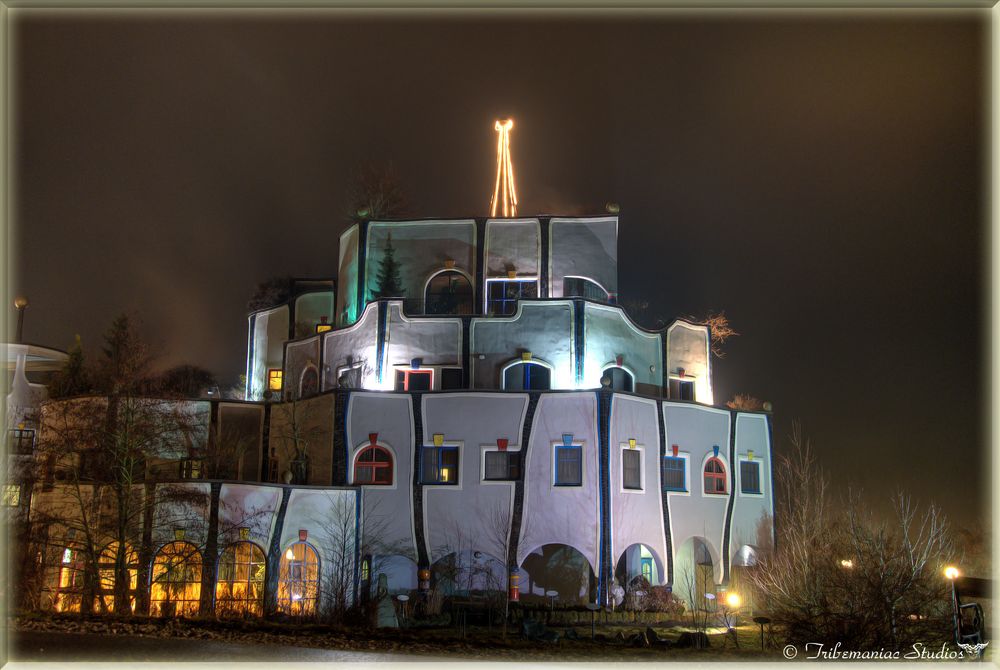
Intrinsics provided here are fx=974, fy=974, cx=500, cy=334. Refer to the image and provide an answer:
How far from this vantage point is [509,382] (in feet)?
109

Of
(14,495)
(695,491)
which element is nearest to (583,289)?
(695,491)

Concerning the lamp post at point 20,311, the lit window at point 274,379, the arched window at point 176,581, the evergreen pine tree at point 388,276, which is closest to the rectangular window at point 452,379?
the evergreen pine tree at point 388,276

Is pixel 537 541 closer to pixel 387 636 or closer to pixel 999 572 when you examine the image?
pixel 387 636

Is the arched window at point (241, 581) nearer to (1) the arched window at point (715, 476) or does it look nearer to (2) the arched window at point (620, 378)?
(2) the arched window at point (620, 378)

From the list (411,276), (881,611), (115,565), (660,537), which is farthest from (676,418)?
(115,565)

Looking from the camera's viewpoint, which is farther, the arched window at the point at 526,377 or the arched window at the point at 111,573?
the arched window at the point at 526,377

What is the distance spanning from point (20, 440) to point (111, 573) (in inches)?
302

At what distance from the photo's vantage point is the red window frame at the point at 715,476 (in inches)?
1323

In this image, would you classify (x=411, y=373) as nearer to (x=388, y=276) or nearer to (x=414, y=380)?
(x=414, y=380)

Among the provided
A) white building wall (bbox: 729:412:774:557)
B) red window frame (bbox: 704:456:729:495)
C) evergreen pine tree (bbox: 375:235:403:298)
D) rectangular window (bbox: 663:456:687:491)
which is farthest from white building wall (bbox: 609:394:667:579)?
evergreen pine tree (bbox: 375:235:403:298)

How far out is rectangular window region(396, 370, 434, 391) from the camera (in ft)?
109

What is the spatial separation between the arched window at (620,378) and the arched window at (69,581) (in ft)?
57.4

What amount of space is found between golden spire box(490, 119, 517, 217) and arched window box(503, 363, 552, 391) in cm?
843

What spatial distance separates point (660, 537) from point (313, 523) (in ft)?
36.1
